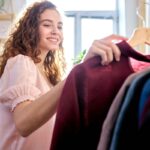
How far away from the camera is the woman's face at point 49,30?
1.18 metres

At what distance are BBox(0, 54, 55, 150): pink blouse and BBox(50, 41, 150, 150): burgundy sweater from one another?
0.26 meters

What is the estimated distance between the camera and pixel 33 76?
1.03 meters

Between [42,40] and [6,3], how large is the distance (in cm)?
121

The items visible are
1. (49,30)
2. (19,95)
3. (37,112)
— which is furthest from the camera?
(49,30)

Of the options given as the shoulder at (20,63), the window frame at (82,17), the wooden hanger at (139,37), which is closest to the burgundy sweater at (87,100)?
the wooden hanger at (139,37)

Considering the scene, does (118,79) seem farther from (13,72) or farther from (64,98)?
(13,72)

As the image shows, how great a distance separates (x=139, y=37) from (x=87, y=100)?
0.37m

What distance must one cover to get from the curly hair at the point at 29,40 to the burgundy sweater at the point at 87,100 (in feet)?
1.50

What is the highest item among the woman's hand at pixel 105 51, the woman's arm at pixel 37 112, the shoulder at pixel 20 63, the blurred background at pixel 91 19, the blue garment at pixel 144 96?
the blurred background at pixel 91 19

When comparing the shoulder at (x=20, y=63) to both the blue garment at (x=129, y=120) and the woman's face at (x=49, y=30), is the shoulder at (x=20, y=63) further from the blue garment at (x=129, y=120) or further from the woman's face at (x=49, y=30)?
the blue garment at (x=129, y=120)

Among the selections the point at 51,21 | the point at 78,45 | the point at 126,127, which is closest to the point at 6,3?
the point at 78,45

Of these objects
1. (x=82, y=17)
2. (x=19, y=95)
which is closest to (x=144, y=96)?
(x=19, y=95)

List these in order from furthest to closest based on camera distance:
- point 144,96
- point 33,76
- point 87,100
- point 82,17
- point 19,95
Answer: point 82,17 < point 33,76 < point 19,95 < point 87,100 < point 144,96

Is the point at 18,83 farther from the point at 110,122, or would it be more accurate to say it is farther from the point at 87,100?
the point at 110,122
